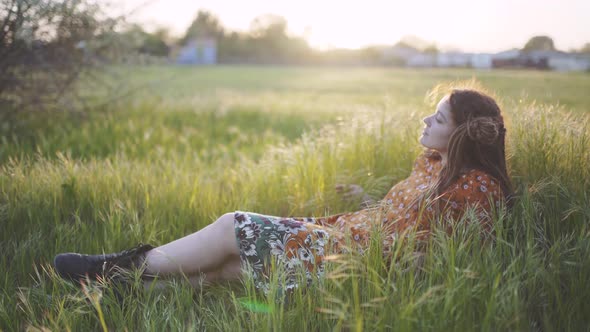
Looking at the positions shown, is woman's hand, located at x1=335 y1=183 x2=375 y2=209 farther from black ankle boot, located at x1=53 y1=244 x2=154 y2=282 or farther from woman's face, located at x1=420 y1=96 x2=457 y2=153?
black ankle boot, located at x1=53 y1=244 x2=154 y2=282

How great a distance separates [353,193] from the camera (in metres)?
3.31

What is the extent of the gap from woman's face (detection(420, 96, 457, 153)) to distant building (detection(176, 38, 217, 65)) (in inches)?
1810

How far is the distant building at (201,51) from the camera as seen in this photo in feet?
159

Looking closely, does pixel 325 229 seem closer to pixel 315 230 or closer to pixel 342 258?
pixel 315 230

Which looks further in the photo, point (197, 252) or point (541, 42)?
point (541, 42)

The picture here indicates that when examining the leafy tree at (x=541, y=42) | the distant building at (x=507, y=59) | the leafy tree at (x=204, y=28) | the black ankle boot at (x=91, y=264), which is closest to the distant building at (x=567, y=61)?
the distant building at (x=507, y=59)

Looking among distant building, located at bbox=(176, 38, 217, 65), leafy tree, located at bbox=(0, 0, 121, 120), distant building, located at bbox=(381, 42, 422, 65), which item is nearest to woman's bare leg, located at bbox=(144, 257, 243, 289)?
leafy tree, located at bbox=(0, 0, 121, 120)

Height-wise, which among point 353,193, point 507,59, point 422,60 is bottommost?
point 353,193

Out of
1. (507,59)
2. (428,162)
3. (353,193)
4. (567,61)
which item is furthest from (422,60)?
(428,162)

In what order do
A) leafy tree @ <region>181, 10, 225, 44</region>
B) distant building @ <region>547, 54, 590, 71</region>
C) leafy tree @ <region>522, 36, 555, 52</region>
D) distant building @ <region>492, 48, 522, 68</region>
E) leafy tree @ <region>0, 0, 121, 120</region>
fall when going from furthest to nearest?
leafy tree @ <region>181, 10, 225, 44</region> → distant building @ <region>547, 54, 590, 71</region> → distant building @ <region>492, 48, 522, 68</region> → leafy tree @ <region>0, 0, 121, 120</region> → leafy tree @ <region>522, 36, 555, 52</region>

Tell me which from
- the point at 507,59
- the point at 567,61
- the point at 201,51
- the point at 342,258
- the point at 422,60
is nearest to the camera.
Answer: the point at 342,258

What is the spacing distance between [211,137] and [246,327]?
Answer: 5751 mm

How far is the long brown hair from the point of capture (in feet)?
7.84

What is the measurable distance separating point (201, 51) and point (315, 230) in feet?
163
